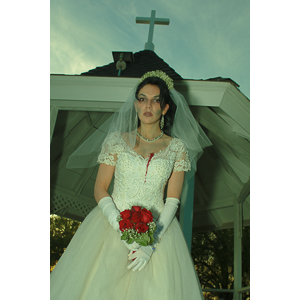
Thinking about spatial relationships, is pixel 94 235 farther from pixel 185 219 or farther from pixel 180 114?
pixel 185 219

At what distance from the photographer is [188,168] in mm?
3092

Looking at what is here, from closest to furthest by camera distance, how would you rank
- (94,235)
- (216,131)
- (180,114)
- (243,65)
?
1. (94,235)
2. (180,114)
3. (216,131)
4. (243,65)

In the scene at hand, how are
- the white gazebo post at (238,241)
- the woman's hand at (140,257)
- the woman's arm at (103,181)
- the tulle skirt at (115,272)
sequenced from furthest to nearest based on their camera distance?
the white gazebo post at (238,241), the woman's arm at (103,181), the woman's hand at (140,257), the tulle skirt at (115,272)

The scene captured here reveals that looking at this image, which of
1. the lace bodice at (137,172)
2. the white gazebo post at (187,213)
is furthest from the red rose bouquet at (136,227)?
the white gazebo post at (187,213)

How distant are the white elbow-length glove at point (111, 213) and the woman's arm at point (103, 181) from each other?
0.39ft

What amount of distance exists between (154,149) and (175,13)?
6078 millimetres

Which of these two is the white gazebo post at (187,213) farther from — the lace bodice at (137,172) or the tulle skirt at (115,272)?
the tulle skirt at (115,272)

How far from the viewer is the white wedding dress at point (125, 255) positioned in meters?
2.21

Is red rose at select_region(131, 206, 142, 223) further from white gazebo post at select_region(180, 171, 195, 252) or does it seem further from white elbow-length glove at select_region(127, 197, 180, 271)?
white gazebo post at select_region(180, 171, 195, 252)

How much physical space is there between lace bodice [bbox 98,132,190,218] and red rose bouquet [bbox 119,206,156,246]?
0.60m

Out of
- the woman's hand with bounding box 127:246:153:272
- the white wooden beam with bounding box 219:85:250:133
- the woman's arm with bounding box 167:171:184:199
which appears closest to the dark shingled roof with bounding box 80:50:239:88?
the white wooden beam with bounding box 219:85:250:133

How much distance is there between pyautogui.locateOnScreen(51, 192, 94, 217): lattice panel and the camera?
7.65m

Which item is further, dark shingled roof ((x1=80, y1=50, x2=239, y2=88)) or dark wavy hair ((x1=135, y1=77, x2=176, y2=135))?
dark shingled roof ((x1=80, y1=50, x2=239, y2=88))
